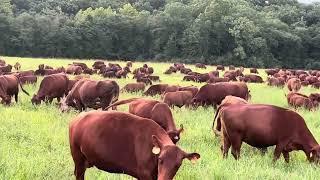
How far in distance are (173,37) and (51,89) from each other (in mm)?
57032

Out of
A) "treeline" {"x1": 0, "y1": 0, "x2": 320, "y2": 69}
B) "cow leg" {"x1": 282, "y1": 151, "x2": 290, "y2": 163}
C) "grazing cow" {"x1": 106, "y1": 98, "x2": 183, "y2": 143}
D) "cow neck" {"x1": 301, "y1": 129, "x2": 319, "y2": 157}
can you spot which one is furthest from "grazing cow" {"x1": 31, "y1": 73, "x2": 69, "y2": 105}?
"treeline" {"x1": 0, "y1": 0, "x2": 320, "y2": 69}

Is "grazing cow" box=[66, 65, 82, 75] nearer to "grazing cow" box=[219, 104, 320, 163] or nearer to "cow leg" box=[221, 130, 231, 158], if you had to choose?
"cow leg" box=[221, 130, 231, 158]

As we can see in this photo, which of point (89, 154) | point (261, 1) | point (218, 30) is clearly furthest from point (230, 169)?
point (261, 1)

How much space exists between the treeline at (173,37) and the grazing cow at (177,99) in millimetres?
49738

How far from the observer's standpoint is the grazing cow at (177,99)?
17797 millimetres

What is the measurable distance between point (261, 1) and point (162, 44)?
160ft

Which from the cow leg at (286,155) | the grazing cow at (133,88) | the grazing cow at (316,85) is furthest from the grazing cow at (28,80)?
the grazing cow at (316,85)

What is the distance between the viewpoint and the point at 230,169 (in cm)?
831

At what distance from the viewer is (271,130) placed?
9312 millimetres

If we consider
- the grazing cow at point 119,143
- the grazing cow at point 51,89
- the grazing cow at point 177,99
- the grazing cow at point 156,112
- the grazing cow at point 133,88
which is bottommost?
the grazing cow at point 133,88

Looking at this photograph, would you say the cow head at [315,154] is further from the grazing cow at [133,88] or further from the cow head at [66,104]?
the grazing cow at [133,88]

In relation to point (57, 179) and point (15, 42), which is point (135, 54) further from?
point (57, 179)

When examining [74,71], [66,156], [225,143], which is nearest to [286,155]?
[225,143]

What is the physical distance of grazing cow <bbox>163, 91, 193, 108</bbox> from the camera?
17.8m
